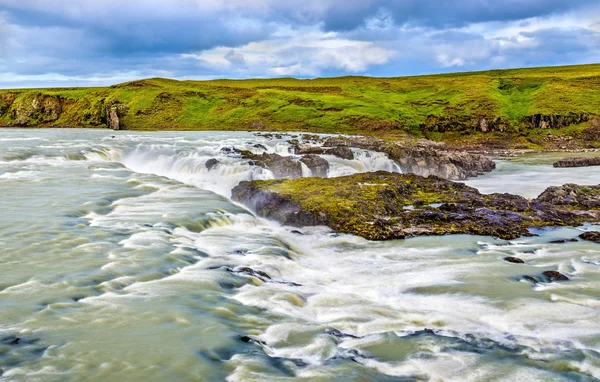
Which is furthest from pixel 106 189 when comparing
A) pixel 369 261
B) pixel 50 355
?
pixel 50 355

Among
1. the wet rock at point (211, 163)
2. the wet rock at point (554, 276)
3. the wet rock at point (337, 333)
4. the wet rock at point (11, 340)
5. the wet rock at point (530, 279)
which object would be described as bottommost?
the wet rock at point (337, 333)

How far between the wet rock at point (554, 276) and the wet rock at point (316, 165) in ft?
82.5

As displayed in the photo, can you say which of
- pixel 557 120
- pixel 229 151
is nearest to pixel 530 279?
pixel 229 151

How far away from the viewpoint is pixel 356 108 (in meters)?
94.3

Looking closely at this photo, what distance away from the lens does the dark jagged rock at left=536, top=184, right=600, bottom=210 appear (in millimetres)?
25911

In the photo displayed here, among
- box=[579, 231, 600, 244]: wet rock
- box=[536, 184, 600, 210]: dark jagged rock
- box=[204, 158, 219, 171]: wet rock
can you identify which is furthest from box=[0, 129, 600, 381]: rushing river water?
box=[204, 158, 219, 171]: wet rock

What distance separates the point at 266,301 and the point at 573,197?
2092 centimetres

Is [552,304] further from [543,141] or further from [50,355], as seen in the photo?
[543,141]

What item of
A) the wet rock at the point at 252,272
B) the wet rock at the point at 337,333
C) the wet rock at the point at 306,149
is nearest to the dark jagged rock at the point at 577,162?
the wet rock at the point at 306,149

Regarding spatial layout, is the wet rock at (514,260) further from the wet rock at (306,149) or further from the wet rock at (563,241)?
the wet rock at (306,149)

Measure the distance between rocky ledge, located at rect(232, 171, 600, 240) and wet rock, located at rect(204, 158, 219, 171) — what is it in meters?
10.2

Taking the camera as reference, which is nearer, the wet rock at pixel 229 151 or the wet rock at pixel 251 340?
the wet rock at pixel 251 340

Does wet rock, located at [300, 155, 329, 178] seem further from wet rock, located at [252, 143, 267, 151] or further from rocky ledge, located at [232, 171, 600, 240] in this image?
wet rock, located at [252, 143, 267, 151]

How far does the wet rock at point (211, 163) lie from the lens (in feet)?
125
